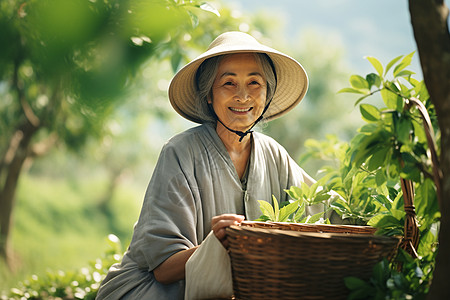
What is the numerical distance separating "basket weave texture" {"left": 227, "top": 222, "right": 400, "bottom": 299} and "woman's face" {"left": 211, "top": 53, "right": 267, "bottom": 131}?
0.81m

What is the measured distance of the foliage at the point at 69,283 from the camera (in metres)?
2.61

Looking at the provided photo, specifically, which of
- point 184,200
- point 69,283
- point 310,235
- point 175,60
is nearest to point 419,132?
point 310,235

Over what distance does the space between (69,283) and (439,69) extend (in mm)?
2334

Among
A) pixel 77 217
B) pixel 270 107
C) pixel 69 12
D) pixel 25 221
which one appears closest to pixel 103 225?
pixel 77 217

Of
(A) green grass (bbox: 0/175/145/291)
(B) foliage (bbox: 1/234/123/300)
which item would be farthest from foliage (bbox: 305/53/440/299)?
(A) green grass (bbox: 0/175/145/291)

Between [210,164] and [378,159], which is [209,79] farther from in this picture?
[378,159]

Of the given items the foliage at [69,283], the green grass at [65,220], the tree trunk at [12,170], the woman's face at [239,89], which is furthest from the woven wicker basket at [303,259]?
the green grass at [65,220]

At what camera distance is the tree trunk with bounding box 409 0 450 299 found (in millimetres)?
1030

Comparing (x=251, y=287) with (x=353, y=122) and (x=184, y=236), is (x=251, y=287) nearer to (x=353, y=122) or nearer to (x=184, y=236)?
(x=184, y=236)

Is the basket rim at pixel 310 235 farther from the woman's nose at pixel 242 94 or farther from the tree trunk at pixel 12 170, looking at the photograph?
the tree trunk at pixel 12 170

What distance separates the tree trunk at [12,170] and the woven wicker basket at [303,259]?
190 inches

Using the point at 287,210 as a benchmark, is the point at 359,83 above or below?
above

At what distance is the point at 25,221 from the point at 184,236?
15408mm

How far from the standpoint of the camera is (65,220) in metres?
17.3
